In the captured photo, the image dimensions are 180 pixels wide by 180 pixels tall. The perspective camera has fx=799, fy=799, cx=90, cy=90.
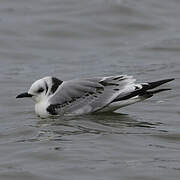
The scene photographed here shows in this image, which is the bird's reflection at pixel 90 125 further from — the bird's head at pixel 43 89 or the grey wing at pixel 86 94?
the bird's head at pixel 43 89

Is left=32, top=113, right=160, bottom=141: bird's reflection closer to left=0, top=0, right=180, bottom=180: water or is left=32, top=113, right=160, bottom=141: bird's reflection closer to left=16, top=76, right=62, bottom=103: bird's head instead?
left=0, top=0, right=180, bottom=180: water

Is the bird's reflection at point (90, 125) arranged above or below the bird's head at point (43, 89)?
below

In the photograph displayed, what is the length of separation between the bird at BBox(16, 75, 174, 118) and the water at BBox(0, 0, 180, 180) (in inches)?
6.3

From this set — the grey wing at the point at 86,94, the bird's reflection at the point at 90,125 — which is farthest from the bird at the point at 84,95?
the bird's reflection at the point at 90,125

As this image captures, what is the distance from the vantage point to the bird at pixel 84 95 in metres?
11.1

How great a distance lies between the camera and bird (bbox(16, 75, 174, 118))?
436 inches

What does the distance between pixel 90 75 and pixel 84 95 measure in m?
3.13

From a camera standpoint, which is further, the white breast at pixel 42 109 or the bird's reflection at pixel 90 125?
the white breast at pixel 42 109

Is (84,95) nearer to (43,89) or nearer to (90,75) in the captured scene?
(43,89)

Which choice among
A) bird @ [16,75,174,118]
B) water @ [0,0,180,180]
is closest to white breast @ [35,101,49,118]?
bird @ [16,75,174,118]

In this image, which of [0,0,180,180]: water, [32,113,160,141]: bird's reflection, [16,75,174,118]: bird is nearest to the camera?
[0,0,180,180]: water

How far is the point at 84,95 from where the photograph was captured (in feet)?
36.7

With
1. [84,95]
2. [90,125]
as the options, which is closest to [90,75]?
[84,95]

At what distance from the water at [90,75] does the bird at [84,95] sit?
160 mm
